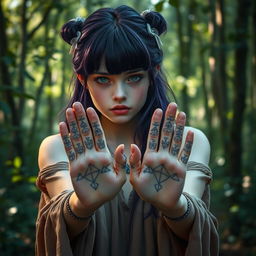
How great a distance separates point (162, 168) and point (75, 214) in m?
0.40

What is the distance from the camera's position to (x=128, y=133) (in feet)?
8.51

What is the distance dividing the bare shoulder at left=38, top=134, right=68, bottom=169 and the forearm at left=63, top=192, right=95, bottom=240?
34cm

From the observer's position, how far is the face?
234cm

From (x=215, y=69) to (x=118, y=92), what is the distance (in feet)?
16.3

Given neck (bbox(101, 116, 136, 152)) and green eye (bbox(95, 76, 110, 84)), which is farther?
neck (bbox(101, 116, 136, 152))

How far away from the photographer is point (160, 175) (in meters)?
2.08

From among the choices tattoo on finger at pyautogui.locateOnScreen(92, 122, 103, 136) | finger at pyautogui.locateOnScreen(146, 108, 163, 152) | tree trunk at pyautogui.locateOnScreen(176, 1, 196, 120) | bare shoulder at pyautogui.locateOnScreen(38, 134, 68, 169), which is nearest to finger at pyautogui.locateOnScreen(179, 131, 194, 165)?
finger at pyautogui.locateOnScreen(146, 108, 163, 152)

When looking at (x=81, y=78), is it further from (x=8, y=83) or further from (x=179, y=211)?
(x=8, y=83)

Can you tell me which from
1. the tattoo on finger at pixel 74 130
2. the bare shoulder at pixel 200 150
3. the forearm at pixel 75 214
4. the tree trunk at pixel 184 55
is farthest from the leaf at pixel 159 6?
the tree trunk at pixel 184 55

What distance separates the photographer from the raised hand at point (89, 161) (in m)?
2.04

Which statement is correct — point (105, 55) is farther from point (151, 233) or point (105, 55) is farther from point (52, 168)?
point (151, 233)

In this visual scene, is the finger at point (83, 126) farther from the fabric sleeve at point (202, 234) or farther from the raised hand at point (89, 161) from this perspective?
the fabric sleeve at point (202, 234)

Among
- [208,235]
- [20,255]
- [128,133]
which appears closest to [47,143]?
[128,133]

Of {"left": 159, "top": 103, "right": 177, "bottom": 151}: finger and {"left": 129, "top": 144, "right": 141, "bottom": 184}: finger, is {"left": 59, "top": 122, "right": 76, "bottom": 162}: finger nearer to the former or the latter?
{"left": 129, "top": 144, "right": 141, "bottom": 184}: finger
